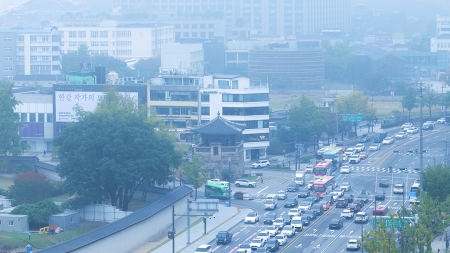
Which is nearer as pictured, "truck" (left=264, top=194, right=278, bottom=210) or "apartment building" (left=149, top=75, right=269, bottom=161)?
"truck" (left=264, top=194, right=278, bottom=210)

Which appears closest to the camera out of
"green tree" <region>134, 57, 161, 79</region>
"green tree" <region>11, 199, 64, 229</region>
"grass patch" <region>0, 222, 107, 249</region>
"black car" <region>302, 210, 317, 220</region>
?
"grass patch" <region>0, 222, 107, 249</region>

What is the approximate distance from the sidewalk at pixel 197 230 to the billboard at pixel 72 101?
975 inches

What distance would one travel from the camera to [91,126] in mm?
73875

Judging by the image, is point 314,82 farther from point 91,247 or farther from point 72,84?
point 91,247

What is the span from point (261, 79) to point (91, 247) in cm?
11644

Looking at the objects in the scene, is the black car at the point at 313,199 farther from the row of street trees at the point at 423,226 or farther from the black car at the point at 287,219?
the row of street trees at the point at 423,226

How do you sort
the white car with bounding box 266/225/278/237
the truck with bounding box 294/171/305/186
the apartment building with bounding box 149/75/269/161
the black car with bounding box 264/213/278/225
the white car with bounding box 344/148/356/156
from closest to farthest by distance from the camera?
the white car with bounding box 266/225/278/237, the black car with bounding box 264/213/278/225, the truck with bounding box 294/171/305/186, the apartment building with bounding box 149/75/269/161, the white car with bounding box 344/148/356/156

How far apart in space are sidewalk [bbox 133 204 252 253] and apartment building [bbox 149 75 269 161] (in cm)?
2254

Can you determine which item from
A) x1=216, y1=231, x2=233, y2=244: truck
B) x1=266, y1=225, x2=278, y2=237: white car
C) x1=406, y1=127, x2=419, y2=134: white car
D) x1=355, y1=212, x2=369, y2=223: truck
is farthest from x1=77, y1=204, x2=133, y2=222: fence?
x1=406, y1=127, x2=419, y2=134: white car

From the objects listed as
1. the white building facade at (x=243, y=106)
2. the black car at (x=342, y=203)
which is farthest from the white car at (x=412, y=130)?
the black car at (x=342, y=203)

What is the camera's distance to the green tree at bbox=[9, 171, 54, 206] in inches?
2896

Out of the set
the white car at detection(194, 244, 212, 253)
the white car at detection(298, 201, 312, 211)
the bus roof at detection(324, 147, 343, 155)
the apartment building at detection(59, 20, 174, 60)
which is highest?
the apartment building at detection(59, 20, 174, 60)

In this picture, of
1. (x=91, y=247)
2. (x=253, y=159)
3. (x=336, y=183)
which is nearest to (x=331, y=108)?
(x=253, y=159)

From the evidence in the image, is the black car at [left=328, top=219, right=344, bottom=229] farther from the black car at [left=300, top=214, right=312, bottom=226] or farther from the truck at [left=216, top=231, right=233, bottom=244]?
the truck at [left=216, top=231, right=233, bottom=244]
